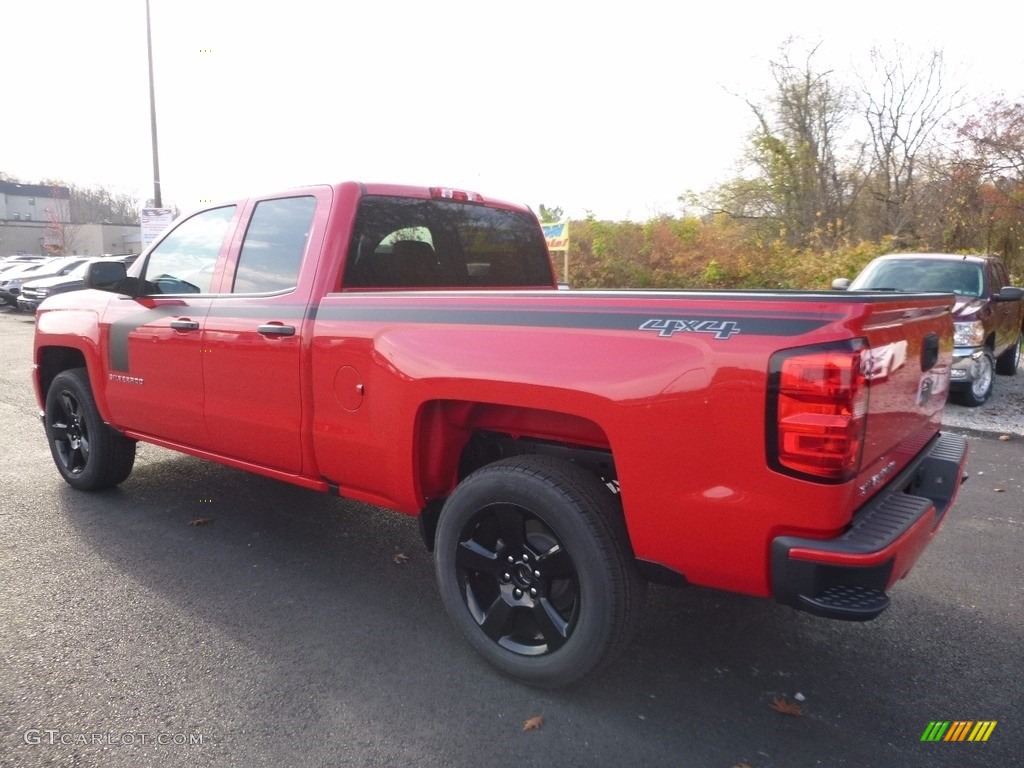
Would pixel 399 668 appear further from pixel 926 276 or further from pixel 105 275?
pixel 926 276

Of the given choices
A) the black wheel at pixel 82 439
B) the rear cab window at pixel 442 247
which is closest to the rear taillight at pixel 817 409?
the rear cab window at pixel 442 247

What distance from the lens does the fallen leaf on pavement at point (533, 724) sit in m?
2.67

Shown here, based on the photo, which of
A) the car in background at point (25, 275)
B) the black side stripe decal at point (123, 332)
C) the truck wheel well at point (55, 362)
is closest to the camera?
the black side stripe decal at point (123, 332)

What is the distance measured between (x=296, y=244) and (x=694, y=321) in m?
2.19

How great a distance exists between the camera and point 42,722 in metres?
2.71

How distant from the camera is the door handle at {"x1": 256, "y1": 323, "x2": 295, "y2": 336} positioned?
3.57 m

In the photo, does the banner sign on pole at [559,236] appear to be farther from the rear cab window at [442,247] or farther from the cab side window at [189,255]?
the cab side window at [189,255]

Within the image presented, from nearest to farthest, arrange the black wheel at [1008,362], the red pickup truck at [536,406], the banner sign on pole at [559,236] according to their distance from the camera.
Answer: the red pickup truck at [536,406] → the black wheel at [1008,362] → the banner sign on pole at [559,236]

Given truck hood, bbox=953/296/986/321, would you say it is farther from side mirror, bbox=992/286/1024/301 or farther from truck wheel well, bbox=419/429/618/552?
truck wheel well, bbox=419/429/618/552

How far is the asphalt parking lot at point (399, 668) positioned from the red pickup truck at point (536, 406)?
0.31 m

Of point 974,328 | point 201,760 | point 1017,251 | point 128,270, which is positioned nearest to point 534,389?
point 201,760

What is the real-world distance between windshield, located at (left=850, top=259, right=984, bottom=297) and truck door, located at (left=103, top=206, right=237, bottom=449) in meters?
7.76

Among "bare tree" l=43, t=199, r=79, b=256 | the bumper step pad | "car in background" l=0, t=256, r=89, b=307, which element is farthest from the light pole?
"bare tree" l=43, t=199, r=79, b=256

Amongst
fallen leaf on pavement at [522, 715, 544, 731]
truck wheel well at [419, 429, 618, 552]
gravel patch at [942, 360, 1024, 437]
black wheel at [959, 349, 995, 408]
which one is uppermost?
truck wheel well at [419, 429, 618, 552]
